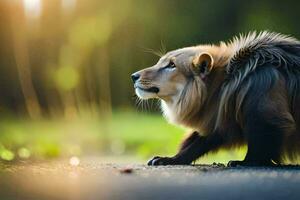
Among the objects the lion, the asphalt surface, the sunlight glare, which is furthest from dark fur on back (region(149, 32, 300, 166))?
the sunlight glare

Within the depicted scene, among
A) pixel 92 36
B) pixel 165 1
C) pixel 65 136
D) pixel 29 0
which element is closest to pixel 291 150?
pixel 65 136

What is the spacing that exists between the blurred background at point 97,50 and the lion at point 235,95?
16.0ft

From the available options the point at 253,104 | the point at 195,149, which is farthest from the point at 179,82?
the point at 253,104

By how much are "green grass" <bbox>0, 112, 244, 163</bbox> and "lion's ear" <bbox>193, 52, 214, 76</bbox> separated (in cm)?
212

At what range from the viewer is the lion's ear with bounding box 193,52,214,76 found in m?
6.20

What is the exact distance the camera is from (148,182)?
4.95 m

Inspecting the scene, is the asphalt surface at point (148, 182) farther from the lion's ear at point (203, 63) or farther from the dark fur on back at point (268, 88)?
the lion's ear at point (203, 63)

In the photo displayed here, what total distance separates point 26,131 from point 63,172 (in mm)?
5531

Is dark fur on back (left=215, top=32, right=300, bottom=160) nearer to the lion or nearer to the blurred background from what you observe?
the lion

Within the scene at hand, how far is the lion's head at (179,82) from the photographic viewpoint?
6277mm

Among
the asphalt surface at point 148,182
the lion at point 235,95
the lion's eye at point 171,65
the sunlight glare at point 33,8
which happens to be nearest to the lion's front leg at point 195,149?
the lion at point 235,95

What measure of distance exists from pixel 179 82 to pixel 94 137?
17.2 ft

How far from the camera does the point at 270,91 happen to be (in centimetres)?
583

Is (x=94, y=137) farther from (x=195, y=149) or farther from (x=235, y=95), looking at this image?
(x=235, y=95)
